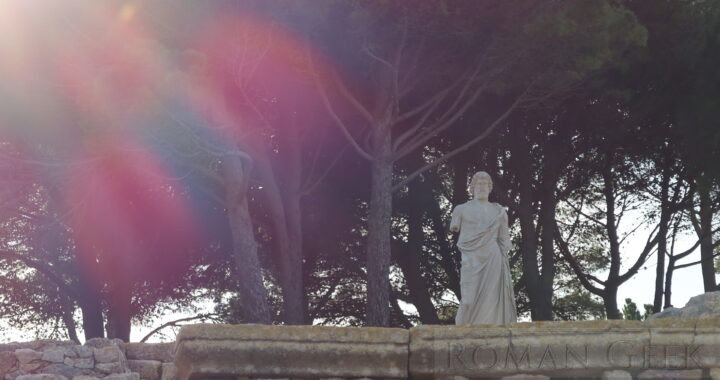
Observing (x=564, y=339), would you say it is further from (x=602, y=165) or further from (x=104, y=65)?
(x=602, y=165)

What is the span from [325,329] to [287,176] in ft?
45.0

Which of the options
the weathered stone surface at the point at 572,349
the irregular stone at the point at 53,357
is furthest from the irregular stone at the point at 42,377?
the weathered stone surface at the point at 572,349

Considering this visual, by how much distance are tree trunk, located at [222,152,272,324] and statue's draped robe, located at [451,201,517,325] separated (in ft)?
21.5

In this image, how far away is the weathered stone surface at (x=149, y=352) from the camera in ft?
35.7

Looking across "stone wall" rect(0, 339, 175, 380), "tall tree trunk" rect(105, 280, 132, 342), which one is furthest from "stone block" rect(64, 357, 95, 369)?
"tall tree trunk" rect(105, 280, 132, 342)

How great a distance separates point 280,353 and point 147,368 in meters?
6.92

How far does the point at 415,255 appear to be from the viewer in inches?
771

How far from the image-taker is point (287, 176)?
1783cm

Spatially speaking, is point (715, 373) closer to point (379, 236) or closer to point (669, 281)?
point (379, 236)

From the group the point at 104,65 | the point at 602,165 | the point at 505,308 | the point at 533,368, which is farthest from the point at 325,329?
the point at 602,165

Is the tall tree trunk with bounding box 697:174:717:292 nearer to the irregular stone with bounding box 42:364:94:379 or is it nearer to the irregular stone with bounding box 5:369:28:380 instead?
the irregular stone with bounding box 42:364:94:379

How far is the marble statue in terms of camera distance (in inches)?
351

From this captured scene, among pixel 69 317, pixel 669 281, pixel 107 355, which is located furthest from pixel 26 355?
pixel 669 281

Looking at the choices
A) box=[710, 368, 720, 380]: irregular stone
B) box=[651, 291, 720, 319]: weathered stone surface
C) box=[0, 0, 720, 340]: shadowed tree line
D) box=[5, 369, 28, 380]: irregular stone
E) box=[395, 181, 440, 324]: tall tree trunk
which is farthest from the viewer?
box=[395, 181, 440, 324]: tall tree trunk
